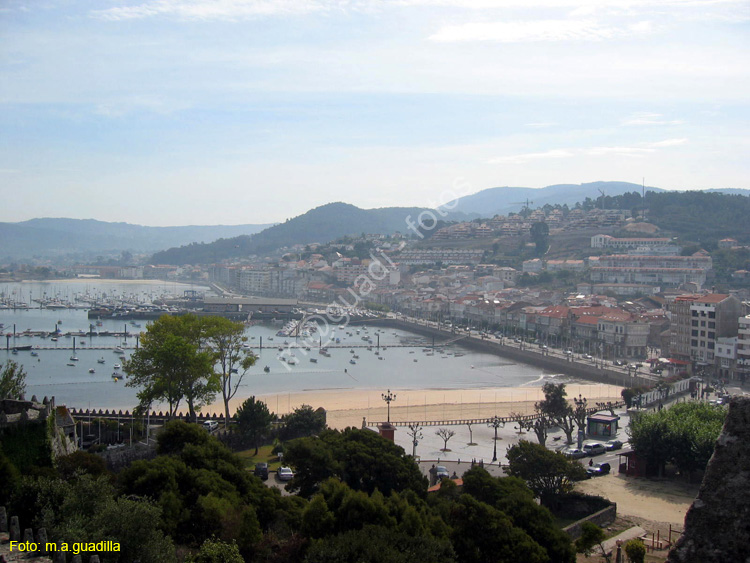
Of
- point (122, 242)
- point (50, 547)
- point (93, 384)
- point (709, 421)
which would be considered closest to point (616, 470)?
point (709, 421)

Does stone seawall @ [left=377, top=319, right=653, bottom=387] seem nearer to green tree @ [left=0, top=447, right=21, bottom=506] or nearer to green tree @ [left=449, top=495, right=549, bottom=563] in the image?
green tree @ [left=449, top=495, right=549, bottom=563]

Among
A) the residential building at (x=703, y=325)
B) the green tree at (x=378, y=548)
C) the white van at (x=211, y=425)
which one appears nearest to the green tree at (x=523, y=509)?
the green tree at (x=378, y=548)

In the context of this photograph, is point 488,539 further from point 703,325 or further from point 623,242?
point 623,242

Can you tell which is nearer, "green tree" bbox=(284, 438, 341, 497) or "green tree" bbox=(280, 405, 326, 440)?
"green tree" bbox=(284, 438, 341, 497)

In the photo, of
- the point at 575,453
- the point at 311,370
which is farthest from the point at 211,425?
the point at 311,370

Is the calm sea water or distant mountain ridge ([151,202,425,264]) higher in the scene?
distant mountain ridge ([151,202,425,264])

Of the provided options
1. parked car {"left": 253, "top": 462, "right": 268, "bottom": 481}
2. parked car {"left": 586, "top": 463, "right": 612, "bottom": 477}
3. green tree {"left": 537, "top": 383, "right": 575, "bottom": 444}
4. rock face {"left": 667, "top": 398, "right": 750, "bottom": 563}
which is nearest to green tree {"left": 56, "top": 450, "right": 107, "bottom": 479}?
parked car {"left": 253, "top": 462, "right": 268, "bottom": 481}

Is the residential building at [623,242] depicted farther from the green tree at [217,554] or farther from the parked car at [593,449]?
the green tree at [217,554]

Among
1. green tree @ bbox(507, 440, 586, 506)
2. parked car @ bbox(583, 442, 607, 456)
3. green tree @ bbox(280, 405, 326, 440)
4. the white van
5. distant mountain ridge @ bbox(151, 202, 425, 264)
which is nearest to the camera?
green tree @ bbox(507, 440, 586, 506)
